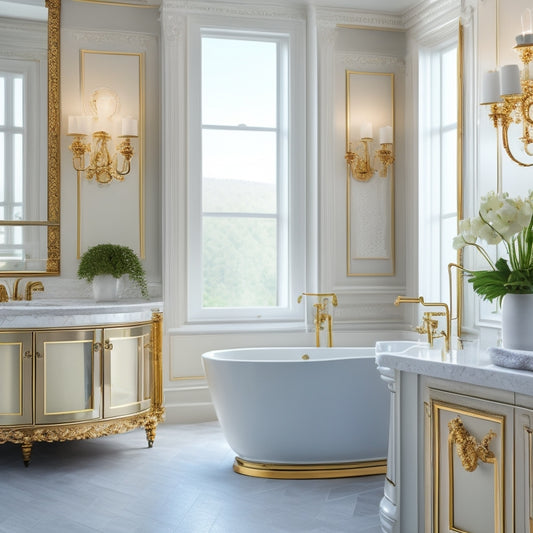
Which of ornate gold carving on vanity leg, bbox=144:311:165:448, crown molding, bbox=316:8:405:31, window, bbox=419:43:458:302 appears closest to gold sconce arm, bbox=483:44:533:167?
window, bbox=419:43:458:302

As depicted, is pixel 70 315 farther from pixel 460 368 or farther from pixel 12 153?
pixel 460 368

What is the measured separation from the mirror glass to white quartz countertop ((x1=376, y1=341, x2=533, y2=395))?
8.20 feet

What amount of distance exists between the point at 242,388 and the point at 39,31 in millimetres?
2439

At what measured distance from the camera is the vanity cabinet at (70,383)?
350cm

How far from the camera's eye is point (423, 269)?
456cm

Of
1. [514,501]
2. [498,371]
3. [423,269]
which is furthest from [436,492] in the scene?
[423,269]

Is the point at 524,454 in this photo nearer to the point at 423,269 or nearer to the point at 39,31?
the point at 423,269

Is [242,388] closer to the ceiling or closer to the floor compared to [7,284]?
closer to the floor

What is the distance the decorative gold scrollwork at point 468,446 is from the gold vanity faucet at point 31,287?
9.13 feet

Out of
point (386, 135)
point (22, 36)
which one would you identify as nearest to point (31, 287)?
point (22, 36)

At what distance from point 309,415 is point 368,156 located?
1.98 m

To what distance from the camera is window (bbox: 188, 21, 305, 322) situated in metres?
4.59

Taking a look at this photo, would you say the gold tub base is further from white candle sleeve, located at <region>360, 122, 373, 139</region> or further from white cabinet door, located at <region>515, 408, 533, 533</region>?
white candle sleeve, located at <region>360, 122, 373, 139</region>

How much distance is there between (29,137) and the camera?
419 cm
